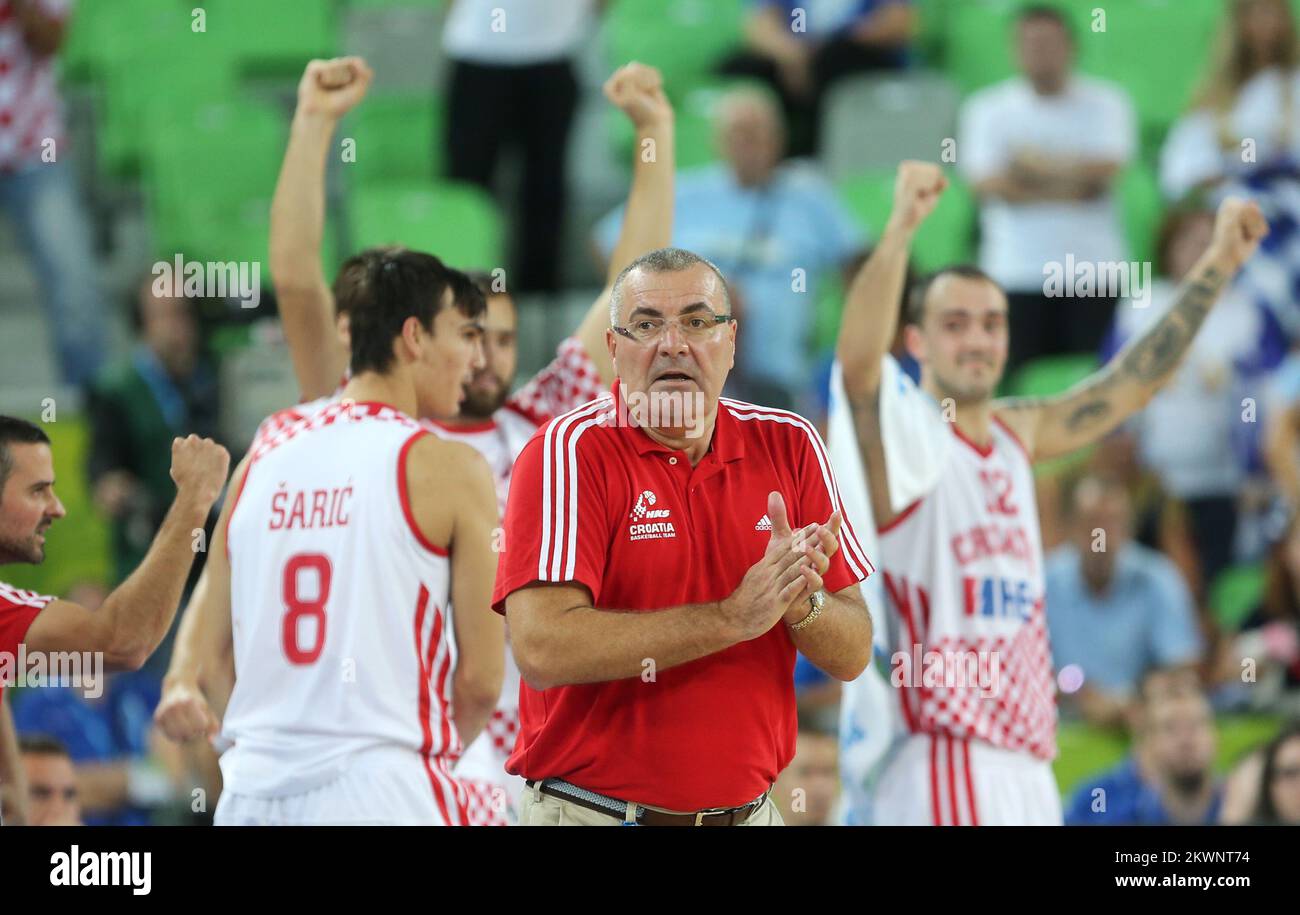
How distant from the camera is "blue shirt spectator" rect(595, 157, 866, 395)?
7.70 meters

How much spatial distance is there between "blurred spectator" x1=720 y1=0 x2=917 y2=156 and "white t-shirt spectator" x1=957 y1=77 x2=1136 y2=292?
657 millimetres

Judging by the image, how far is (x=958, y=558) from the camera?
5.28 metres

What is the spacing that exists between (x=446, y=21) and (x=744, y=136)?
189 centimetres

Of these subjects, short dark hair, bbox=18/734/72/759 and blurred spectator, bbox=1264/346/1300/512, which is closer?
short dark hair, bbox=18/734/72/759

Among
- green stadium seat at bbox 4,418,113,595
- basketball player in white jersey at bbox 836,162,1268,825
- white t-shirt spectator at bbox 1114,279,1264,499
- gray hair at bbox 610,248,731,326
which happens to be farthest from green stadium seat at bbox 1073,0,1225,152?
gray hair at bbox 610,248,731,326

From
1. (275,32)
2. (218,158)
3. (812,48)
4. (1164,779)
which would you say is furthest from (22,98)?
(1164,779)

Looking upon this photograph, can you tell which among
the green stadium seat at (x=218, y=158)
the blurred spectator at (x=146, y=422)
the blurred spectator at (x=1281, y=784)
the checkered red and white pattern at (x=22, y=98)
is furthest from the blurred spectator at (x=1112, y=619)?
the checkered red and white pattern at (x=22, y=98)

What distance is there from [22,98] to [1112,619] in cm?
573

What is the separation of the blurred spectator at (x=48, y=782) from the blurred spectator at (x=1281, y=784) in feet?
13.4

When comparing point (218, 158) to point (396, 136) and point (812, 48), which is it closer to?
point (396, 136)

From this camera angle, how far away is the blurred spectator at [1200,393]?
316 inches

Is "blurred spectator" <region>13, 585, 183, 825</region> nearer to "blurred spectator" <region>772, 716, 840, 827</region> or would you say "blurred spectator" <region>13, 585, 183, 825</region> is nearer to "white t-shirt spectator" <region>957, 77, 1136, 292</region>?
"blurred spectator" <region>772, 716, 840, 827</region>

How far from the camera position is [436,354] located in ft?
14.6
